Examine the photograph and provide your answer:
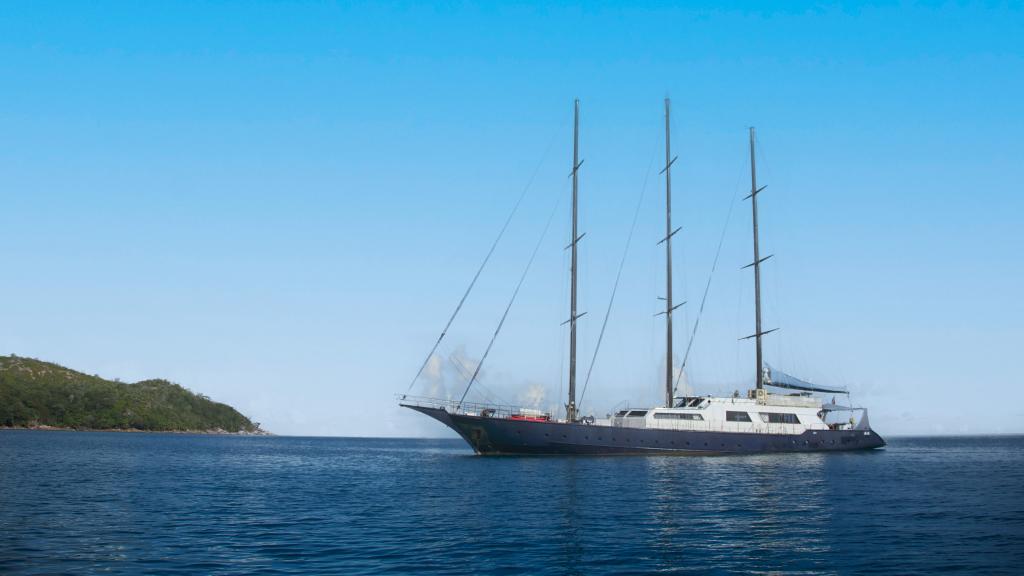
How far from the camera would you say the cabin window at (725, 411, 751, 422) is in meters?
62.6

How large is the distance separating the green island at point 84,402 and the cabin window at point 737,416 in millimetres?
127349

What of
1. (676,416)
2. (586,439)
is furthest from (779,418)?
(586,439)

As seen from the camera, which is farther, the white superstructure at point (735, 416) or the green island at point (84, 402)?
the green island at point (84, 402)

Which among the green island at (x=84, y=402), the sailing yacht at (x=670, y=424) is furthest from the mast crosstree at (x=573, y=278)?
the green island at (x=84, y=402)

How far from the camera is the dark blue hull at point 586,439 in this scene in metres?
57.2

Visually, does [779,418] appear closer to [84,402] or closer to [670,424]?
[670,424]

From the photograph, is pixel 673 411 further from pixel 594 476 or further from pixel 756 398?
pixel 594 476

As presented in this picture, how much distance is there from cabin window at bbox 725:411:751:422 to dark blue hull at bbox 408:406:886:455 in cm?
147

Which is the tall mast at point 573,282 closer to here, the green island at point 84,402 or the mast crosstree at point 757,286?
the mast crosstree at point 757,286

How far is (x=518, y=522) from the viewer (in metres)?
26.6

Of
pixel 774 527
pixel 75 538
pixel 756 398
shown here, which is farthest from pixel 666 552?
pixel 756 398

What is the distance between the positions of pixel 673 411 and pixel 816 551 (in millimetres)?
39546

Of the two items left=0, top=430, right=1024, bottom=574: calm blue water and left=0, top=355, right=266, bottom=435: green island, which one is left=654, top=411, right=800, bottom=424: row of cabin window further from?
left=0, top=355, right=266, bottom=435: green island

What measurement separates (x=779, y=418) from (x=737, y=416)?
14.4 ft
